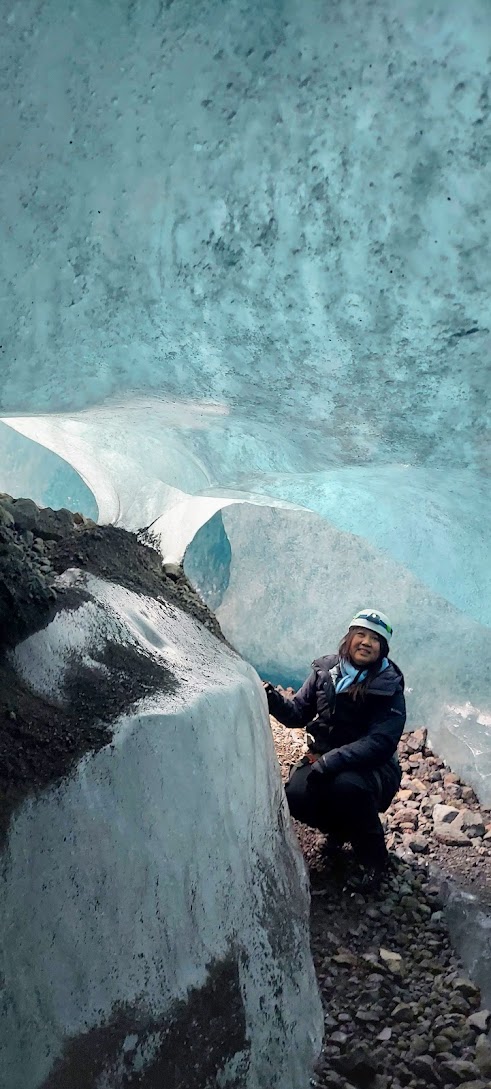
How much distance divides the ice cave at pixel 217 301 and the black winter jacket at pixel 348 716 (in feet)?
1.16

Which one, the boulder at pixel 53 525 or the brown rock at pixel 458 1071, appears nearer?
the brown rock at pixel 458 1071

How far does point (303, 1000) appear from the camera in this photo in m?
2.04

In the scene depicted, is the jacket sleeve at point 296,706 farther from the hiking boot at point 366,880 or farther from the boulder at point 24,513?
the boulder at point 24,513

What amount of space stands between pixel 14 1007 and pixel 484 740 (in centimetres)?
276

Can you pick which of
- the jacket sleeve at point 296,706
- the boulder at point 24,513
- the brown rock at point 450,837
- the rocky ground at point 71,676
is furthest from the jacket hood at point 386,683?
the boulder at point 24,513

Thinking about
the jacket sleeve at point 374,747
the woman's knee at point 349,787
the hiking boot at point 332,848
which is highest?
the jacket sleeve at point 374,747

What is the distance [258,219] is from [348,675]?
5.40 feet

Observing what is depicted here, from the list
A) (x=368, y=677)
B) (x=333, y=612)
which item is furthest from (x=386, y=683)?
(x=333, y=612)

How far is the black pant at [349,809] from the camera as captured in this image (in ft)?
8.50

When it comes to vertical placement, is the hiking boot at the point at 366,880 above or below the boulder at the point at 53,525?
below

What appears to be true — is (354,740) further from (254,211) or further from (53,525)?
(254,211)

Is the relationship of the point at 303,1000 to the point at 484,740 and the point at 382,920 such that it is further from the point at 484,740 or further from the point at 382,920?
the point at 484,740

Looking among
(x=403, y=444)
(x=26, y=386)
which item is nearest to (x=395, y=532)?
(x=403, y=444)

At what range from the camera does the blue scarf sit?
2746 mm
